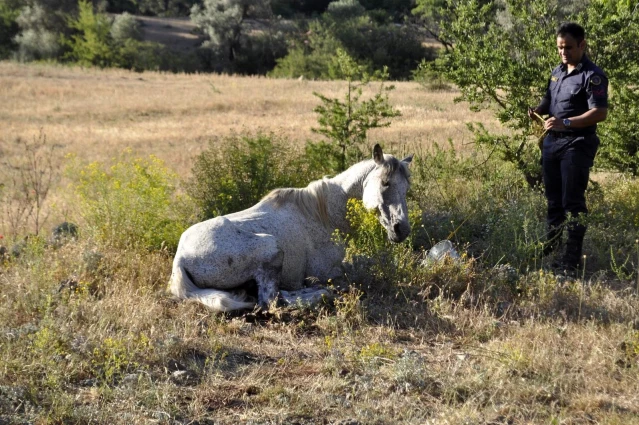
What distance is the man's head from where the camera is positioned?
6617 mm

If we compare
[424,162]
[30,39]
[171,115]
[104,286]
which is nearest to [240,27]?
[30,39]

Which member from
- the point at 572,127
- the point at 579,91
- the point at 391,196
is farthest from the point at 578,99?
the point at 391,196

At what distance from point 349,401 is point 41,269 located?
3617mm

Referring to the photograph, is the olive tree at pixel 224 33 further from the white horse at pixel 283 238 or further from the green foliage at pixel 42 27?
the white horse at pixel 283 238

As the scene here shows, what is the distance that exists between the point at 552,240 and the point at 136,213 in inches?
183

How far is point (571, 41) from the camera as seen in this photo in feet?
21.8

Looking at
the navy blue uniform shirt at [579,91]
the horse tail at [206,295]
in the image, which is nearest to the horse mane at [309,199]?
the horse tail at [206,295]

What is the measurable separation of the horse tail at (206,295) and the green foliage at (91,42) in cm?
4729

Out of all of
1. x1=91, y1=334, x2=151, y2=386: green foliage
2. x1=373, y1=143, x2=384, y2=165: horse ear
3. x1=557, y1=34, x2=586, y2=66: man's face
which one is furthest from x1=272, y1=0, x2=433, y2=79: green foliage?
x1=91, y1=334, x2=151, y2=386: green foliage

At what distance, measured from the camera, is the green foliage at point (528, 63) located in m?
8.90

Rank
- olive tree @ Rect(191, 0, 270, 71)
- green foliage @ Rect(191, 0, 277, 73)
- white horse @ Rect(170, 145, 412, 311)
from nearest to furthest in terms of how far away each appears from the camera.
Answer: white horse @ Rect(170, 145, 412, 311) → green foliage @ Rect(191, 0, 277, 73) → olive tree @ Rect(191, 0, 270, 71)

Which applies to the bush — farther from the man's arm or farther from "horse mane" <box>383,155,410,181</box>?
the man's arm

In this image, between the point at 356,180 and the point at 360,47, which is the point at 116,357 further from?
the point at 360,47

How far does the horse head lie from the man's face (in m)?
2.08
